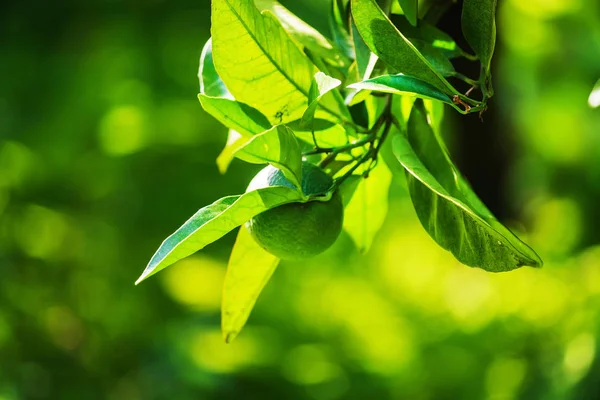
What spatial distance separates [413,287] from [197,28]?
1.29 m

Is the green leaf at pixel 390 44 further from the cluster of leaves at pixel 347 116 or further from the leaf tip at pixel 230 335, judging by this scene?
the leaf tip at pixel 230 335

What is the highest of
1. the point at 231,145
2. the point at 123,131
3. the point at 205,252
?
the point at 231,145

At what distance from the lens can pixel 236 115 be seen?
53 cm

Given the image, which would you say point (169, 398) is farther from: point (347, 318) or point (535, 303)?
point (535, 303)

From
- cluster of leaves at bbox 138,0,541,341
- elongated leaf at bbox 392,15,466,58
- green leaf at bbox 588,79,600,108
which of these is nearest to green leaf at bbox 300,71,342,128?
cluster of leaves at bbox 138,0,541,341

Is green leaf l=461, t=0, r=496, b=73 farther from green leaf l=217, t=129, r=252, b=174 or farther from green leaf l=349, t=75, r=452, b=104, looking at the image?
green leaf l=217, t=129, r=252, b=174

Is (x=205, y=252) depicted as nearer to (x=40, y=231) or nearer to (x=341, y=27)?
(x=40, y=231)

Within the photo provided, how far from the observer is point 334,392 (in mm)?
2121

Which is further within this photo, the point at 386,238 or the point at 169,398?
the point at 386,238

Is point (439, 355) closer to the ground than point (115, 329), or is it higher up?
higher up

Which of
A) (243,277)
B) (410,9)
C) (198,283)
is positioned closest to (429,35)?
(410,9)

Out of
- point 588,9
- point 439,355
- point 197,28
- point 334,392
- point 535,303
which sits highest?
point 588,9

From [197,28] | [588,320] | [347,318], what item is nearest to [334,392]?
[347,318]

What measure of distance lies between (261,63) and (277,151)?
0.09 m
